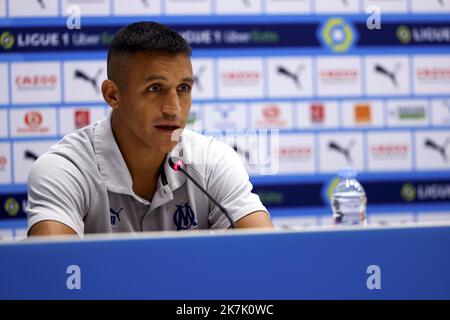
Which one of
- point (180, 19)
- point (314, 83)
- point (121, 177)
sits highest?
point (180, 19)

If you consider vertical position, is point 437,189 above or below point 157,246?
above

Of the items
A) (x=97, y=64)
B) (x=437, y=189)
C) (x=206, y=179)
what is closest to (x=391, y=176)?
(x=437, y=189)

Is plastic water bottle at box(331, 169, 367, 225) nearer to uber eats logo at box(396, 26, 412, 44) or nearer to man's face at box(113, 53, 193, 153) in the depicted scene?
man's face at box(113, 53, 193, 153)

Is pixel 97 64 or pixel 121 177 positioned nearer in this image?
pixel 121 177

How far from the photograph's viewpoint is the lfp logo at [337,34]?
10.6 ft

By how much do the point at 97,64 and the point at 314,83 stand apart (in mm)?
1132

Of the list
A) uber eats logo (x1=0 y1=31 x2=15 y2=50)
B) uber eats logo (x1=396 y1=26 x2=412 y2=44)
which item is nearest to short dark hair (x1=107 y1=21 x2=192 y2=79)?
uber eats logo (x1=0 y1=31 x2=15 y2=50)

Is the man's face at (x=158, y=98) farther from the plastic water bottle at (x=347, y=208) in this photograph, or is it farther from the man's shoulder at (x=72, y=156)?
the plastic water bottle at (x=347, y=208)

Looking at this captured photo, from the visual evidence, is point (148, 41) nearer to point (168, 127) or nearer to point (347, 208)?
point (168, 127)

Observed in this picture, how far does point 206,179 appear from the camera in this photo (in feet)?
5.45

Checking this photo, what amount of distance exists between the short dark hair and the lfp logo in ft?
5.68

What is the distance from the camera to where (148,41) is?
5.32ft

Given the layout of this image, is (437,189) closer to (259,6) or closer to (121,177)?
(259,6)

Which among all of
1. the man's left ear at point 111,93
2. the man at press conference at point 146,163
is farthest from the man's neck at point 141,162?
the man's left ear at point 111,93
